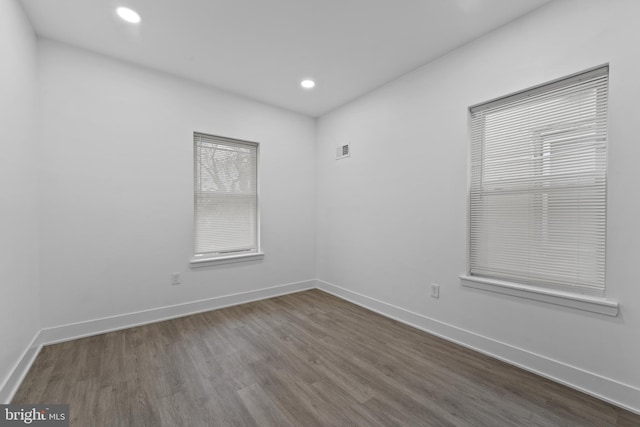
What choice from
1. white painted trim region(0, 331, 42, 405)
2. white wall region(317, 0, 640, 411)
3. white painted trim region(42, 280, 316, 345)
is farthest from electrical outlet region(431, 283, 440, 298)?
white painted trim region(0, 331, 42, 405)

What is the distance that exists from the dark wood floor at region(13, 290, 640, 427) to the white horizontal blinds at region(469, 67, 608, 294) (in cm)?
81

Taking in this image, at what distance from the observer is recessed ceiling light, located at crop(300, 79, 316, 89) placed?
10.5 feet

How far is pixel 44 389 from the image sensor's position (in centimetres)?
181

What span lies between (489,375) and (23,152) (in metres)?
3.88

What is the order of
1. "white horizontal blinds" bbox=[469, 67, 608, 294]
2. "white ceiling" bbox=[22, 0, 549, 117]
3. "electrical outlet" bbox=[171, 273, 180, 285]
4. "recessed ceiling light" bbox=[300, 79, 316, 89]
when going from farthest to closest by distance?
"recessed ceiling light" bbox=[300, 79, 316, 89], "electrical outlet" bbox=[171, 273, 180, 285], "white ceiling" bbox=[22, 0, 549, 117], "white horizontal blinds" bbox=[469, 67, 608, 294]

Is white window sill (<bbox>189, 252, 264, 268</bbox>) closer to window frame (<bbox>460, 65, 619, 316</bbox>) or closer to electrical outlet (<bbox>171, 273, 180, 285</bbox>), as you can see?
electrical outlet (<bbox>171, 273, 180, 285</bbox>)

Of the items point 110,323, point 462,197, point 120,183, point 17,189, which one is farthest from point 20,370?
point 462,197

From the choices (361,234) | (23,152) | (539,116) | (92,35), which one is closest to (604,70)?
(539,116)

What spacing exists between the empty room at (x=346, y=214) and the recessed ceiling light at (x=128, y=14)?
59 mm

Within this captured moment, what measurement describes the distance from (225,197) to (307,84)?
68.8 inches

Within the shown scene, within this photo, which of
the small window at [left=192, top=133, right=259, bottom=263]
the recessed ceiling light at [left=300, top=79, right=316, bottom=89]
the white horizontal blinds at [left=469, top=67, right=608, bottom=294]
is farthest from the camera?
the small window at [left=192, top=133, right=259, bottom=263]

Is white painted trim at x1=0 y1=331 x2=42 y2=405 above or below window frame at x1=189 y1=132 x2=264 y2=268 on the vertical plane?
below

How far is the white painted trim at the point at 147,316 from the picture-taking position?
2.48 meters

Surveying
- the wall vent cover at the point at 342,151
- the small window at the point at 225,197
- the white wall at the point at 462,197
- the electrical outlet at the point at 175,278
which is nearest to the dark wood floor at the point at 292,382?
the white wall at the point at 462,197
